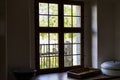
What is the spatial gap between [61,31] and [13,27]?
2.75ft

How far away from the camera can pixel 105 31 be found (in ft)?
12.6

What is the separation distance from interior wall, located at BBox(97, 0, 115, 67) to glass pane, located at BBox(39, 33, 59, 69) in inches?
28.0

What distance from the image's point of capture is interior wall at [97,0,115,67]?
3.77 metres

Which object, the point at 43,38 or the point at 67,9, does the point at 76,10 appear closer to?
the point at 67,9

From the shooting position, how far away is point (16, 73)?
284 centimetres

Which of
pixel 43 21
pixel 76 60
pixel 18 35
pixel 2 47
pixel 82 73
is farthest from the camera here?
pixel 76 60

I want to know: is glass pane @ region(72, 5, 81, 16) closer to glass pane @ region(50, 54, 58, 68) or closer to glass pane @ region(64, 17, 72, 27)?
glass pane @ region(64, 17, 72, 27)

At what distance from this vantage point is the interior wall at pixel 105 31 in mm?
3768

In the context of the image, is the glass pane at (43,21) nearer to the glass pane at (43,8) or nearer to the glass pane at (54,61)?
the glass pane at (43,8)

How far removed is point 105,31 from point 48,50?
0.99m

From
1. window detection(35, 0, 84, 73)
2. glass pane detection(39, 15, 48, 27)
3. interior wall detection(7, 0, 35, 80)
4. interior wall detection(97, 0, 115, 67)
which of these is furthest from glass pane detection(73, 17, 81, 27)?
interior wall detection(7, 0, 35, 80)

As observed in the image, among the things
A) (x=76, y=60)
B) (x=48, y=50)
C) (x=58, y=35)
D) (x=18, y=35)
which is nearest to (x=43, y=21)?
(x=58, y=35)

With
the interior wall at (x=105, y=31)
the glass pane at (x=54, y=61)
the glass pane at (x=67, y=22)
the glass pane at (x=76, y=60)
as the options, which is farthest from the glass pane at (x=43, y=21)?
the interior wall at (x=105, y=31)

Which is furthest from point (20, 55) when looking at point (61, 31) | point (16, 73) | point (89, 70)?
point (89, 70)
